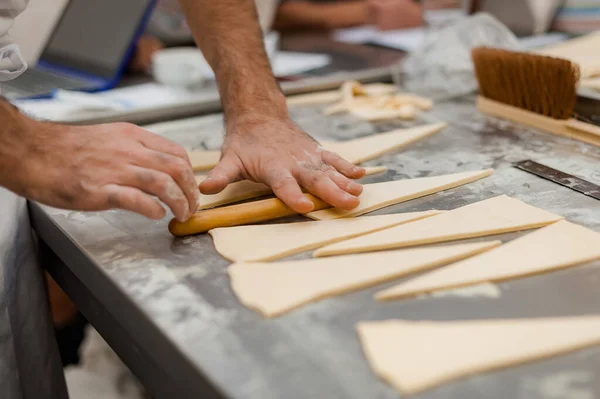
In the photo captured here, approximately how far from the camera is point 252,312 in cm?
70

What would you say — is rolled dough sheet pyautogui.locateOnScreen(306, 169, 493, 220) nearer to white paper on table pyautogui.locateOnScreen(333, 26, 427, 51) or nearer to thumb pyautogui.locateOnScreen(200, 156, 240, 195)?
thumb pyautogui.locateOnScreen(200, 156, 240, 195)

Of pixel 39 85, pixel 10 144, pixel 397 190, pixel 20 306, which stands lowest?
pixel 20 306

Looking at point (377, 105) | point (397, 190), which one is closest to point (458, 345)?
point (397, 190)

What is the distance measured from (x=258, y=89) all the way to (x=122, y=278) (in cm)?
59

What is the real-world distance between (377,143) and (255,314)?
2.25ft

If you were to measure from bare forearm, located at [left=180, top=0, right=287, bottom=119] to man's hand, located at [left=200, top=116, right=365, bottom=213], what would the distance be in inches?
3.0

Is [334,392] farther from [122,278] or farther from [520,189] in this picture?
[520,189]

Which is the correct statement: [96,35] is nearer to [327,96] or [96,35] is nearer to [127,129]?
[327,96]

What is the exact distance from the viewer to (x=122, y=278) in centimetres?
79

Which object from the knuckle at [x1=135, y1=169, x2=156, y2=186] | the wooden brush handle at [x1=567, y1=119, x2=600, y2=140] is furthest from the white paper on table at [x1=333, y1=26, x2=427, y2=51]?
the knuckle at [x1=135, y1=169, x2=156, y2=186]

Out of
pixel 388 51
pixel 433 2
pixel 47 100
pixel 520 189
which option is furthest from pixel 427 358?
pixel 433 2

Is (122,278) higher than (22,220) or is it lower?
higher

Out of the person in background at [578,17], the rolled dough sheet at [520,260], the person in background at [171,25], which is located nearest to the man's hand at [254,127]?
the rolled dough sheet at [520,260]

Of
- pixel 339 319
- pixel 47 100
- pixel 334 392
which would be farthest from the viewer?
pixel 47 100
